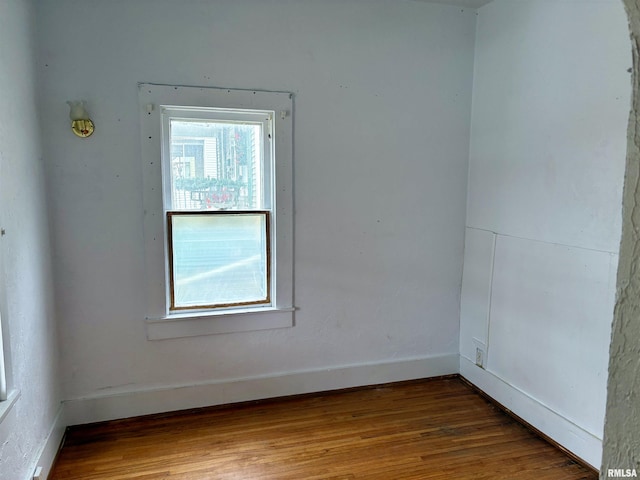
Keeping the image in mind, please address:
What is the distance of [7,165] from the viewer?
5.93 feet

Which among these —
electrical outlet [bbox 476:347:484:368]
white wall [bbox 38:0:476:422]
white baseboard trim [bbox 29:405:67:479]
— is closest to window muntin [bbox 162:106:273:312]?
white wall [bbox 38:0:476:422]

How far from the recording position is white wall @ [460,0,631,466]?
210cm

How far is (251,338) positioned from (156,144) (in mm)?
1380

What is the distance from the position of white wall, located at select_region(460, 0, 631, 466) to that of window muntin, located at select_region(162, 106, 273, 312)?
1537mm

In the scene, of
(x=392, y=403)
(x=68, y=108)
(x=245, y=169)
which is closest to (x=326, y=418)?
(x=392, y=403)

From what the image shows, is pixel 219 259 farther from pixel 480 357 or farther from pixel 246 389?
pixel 480 357

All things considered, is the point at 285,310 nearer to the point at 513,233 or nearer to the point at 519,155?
the point at 513,233

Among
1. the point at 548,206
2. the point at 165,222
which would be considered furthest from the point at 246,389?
the point at 548,206

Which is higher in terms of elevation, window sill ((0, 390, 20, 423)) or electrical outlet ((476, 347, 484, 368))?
window sill ((0, 390, 20, 423))

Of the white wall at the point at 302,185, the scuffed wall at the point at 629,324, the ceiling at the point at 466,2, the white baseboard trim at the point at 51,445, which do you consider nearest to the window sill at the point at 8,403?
the white baseboard trim at the point at 51,445

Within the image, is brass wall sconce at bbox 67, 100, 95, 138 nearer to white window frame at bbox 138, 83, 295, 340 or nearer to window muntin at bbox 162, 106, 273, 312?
white window frame at bbox 138, 83, 295, 340

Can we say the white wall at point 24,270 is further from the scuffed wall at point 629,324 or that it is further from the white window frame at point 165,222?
the scuffed wall at point 629,324

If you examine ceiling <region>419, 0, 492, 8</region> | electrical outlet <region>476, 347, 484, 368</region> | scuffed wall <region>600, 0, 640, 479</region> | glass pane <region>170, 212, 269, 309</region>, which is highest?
ceiling <region>419, 0, 492, 8</region>

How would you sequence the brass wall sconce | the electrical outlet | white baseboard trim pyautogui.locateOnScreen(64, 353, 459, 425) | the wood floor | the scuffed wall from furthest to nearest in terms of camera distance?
the electrical outlet → white baseboard trim pyautogui.locateOnScreen(64, 353, 459, 425) → the brass wall sconce → the wood floor → the scuffed wall
